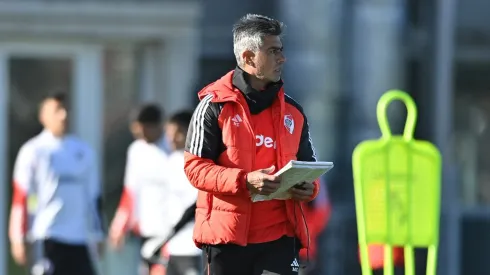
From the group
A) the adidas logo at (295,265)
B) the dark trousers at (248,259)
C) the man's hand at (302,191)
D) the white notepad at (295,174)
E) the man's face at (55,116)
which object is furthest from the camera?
the man's face at (55,116)

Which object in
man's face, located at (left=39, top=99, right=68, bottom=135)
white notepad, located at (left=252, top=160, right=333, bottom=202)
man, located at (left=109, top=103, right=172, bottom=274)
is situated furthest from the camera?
man's face, located at (left=39, top=99, right=68, bottom=135)

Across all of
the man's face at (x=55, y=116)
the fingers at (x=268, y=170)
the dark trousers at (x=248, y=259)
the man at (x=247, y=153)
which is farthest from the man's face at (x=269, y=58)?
the man's face at (x=55, y=116)

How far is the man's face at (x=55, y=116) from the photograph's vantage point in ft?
37.7

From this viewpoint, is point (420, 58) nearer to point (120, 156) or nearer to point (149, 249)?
point (120, 156)

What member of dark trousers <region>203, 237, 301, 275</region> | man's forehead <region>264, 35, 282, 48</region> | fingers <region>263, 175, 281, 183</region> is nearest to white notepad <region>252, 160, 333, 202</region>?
fingers <region>263, 175, 281, 183</region>

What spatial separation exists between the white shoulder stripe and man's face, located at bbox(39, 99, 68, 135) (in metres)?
4.71

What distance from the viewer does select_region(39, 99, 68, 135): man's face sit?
11.5 m

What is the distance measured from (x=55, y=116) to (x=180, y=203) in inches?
66.0

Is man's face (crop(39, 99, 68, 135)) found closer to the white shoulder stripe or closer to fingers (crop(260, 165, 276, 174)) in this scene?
the white shoulder stripe

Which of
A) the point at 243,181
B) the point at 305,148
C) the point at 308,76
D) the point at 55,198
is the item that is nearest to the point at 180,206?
the point at 55,198

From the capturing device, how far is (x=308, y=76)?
46.4ft

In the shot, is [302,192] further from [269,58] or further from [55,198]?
[55,198]

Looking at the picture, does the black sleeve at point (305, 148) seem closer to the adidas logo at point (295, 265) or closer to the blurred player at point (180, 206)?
the adidas logo at point (295, 265)

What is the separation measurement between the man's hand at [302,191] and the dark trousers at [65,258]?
16.0ft
